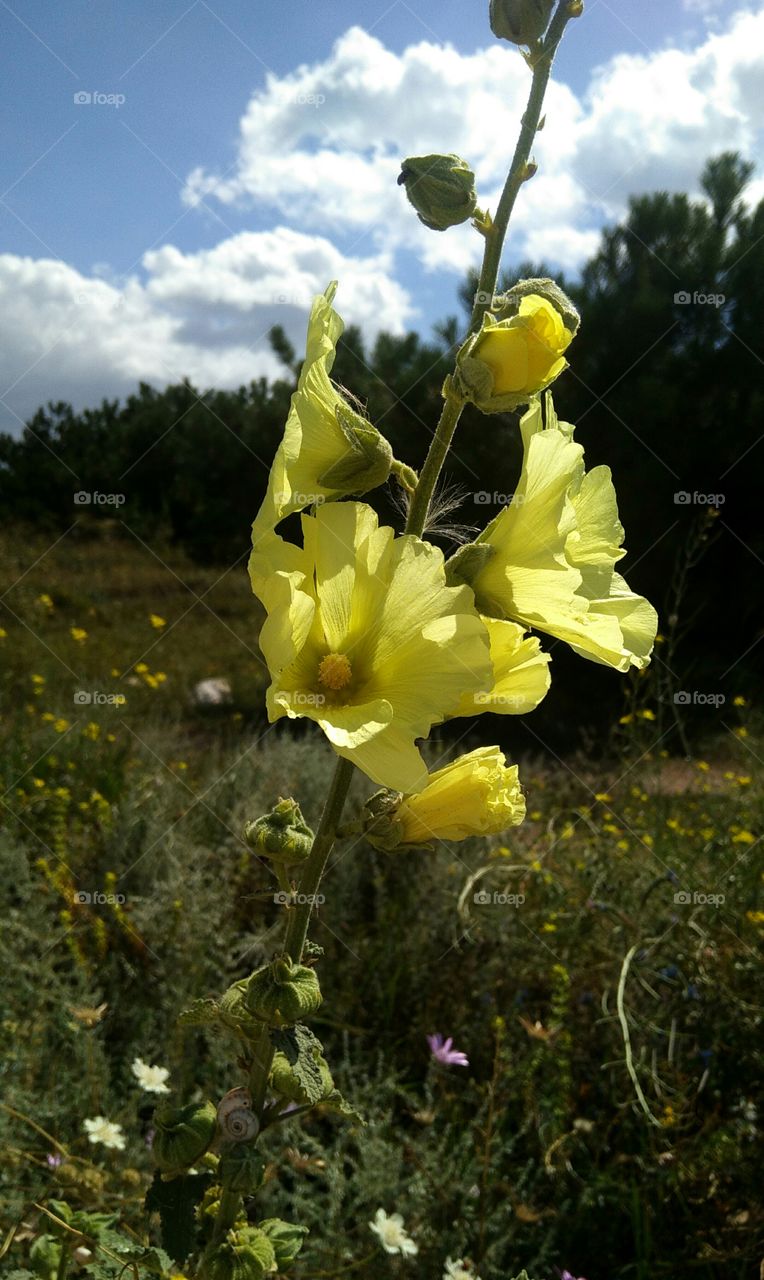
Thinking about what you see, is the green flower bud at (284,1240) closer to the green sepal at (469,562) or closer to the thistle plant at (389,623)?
the thistle plant at (389,623)

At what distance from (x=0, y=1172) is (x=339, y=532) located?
73.1 inches

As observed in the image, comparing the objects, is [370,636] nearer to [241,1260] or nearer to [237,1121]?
[237,1121]

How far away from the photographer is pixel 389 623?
3.32ft

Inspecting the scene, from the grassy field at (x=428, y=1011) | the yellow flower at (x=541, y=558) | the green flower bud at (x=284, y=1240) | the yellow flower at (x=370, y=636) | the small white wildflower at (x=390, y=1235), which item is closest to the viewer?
the yellow flower at (x=370, y=636)

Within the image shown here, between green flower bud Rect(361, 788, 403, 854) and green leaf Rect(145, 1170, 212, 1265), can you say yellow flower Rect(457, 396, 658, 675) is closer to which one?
green flower bud Rect(361, 788, 403, 854)

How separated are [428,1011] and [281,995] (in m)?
2.11

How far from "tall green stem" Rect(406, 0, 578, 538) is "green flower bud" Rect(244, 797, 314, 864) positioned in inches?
14.2

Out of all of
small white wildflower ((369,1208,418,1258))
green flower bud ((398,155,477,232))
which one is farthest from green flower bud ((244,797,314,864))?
small white wildflower ((369,1208,418,1258))

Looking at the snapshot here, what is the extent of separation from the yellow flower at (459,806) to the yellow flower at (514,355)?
43 centimetres

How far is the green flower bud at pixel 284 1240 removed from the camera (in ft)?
3.78

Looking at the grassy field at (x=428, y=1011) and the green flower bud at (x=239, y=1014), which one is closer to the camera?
the green flower bud at (x=239, y=1014)

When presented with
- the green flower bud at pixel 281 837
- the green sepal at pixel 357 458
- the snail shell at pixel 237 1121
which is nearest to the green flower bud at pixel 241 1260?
the snail shell at pixel 237 1121

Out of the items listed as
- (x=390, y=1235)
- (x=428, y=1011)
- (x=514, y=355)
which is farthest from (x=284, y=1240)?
(x=428, y=1011)

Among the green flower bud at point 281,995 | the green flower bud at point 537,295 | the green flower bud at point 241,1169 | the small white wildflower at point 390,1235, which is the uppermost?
the green flower bud at point 537,295
